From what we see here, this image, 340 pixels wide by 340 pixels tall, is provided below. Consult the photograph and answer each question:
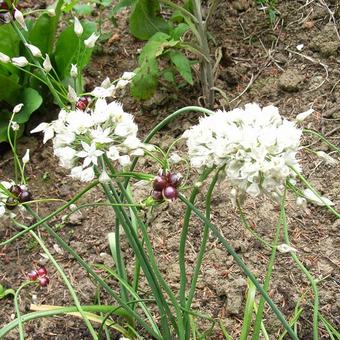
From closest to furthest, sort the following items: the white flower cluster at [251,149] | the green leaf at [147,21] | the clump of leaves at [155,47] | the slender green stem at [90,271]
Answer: the white flower cluster at [251,149], the slender green stem at [90,271], the clump of leaves at [155,47], the green leaf at [147,21]

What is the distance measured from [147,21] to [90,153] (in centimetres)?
160

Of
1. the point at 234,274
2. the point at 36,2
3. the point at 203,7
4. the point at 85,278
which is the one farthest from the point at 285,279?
the point at 36,2

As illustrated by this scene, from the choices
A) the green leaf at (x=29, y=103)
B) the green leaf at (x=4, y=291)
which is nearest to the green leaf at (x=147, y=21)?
the green leaf at (x=29, y=103)

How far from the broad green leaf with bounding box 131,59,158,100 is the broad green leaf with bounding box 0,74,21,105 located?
501 millimetres

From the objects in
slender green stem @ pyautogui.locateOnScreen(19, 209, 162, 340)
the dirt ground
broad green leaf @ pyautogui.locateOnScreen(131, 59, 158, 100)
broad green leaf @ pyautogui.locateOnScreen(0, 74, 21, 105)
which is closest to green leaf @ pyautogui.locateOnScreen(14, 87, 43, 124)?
broad green leaf @ pyautogui.locateOnScreen(0, 74, 21, 105)

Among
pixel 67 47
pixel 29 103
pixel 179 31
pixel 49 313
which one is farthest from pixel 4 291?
pixel 179 31

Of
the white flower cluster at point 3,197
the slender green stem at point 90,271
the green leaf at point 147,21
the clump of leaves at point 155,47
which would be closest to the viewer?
the white flower cluster at point 3,197

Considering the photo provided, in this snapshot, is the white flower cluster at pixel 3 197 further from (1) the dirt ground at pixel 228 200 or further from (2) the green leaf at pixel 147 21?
(2) the green leaf at pixel 147 21

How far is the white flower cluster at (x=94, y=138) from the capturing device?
128cm

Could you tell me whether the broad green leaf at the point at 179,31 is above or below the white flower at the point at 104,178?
below

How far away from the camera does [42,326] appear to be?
2.13 metres

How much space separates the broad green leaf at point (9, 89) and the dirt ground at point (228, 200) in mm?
168

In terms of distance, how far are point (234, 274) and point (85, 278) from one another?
1.74 feet

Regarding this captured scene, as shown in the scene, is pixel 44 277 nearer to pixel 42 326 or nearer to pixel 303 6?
pixel 42 326
